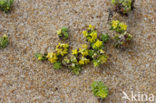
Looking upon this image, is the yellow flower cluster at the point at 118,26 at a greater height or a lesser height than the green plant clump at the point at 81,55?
greater

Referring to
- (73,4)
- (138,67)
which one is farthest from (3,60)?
(138,67)

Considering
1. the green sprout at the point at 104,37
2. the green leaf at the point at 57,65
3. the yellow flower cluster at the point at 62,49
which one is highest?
the green sprout at the point at 104,37

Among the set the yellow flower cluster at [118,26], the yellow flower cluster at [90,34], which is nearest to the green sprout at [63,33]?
the yellow flower cluster at [90,34]

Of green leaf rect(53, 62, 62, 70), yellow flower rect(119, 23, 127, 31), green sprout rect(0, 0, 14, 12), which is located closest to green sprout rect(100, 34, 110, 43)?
yellow flower rect(119, 23, 127, 31)

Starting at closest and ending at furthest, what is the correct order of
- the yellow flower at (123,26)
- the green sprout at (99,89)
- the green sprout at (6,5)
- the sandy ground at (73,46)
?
the green sprout at (99,89) < the sandy ground at (73,46) < the yellow flower at (123,26) < the green sprout at (6,5)

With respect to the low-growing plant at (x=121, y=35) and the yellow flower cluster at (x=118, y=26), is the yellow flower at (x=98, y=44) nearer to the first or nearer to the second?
the low-growing plant at (x=121, y=35)

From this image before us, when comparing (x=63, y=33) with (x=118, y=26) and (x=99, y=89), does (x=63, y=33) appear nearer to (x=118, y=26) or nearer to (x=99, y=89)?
(x=118, y=26)

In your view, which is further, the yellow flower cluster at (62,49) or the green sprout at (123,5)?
the green sprout at (123,5)

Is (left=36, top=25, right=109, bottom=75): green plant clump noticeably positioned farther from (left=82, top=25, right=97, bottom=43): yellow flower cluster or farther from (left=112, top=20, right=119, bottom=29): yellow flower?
(left=112, top=20, right=119, bottom=29): yellow flower
